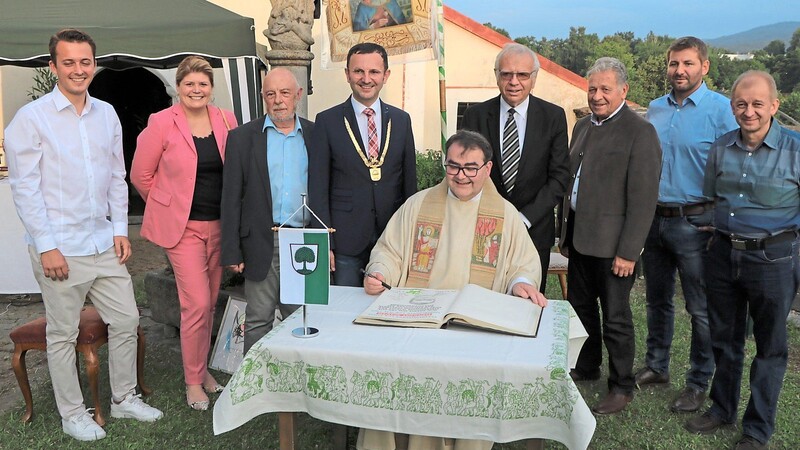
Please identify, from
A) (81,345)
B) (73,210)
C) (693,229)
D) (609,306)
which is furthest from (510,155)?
(81,345)

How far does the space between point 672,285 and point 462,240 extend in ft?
5.75

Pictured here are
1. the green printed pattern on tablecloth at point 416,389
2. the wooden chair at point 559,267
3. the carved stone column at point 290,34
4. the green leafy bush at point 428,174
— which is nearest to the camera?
the green printed pattern on tablecloth at point 416,389

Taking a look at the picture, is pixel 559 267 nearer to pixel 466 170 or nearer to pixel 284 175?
pixel 466 170

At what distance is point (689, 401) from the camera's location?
155 inches

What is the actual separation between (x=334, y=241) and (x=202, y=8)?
480 cm

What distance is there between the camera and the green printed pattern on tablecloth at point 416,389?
2268mm

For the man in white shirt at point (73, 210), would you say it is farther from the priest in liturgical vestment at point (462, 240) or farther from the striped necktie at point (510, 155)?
the striped necktie at point (510, 155)

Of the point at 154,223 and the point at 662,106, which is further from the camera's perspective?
the point at 662,106

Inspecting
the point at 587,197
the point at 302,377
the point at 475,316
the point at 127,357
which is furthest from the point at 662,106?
the point at 127,357

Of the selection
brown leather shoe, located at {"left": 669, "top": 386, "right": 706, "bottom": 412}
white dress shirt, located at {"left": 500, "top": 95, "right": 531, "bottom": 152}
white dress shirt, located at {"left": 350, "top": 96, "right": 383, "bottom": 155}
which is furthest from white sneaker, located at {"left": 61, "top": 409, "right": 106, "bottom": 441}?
brown leather shoe, located at {"left": 669, "top": 386, "right": 706, "bottom": 412}

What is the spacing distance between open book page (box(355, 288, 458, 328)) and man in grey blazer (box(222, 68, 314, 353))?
2.96 feet

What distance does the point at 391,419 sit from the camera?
7.98 ft

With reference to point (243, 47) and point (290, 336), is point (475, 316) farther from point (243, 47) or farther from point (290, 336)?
point (243, 47)

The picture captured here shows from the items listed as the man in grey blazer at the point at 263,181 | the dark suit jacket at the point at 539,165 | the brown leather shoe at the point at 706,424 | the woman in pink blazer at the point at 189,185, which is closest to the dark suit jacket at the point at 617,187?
the dark suit jacket at the point at 539,165
